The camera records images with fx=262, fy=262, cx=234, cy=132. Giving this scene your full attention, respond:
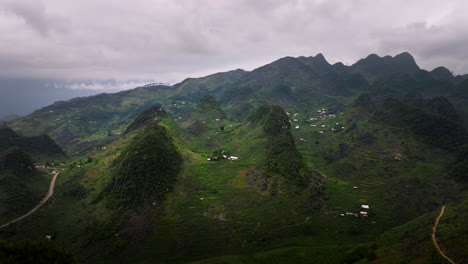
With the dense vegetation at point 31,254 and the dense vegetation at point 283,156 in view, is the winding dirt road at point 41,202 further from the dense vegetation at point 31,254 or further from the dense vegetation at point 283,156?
the dense vegetation at point 283,156

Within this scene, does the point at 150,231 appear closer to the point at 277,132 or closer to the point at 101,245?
the point at 101,245

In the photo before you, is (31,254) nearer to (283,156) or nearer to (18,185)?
(18,185)

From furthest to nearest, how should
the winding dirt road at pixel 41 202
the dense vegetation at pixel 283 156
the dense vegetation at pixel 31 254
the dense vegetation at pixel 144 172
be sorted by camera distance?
the dense vegetation at pixel 283 156
the dense vegetation at pixel 144 172
the winding dirt road at pixel 41 202
the dense vegetation at pixel 31 254

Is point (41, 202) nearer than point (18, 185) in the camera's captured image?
Yes

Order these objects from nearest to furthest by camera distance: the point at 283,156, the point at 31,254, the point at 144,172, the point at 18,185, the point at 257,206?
1. the point at 31,254
2. the point at 257,206
3. the point at 18,185
4. the point at 144,172
5. the point at 283,156

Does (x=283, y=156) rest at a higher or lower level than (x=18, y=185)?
lower

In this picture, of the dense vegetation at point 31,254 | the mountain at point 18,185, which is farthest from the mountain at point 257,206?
the dense vegetation at point 31,254

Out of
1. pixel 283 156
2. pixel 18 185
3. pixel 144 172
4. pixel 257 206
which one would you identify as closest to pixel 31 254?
pixel 144 172

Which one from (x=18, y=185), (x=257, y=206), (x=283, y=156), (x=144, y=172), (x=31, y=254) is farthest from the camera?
(x=283, y=156)

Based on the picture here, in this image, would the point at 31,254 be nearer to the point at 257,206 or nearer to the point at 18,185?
the point at 18,185

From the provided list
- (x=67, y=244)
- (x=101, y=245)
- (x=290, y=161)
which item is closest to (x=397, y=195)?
(x=290, y=161)

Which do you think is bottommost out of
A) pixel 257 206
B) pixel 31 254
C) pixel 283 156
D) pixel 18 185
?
pixel 257 206

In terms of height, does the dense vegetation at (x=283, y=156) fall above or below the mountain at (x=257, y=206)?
above

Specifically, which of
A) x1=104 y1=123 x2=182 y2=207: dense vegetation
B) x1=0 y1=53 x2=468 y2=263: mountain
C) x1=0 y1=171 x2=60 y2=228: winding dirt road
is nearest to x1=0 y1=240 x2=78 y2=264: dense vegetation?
x1=0 y1=53 x2=468 y2=263: mountain
